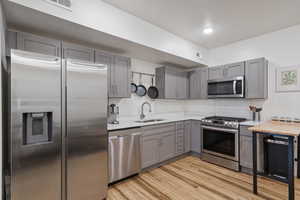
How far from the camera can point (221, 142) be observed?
10.1ft

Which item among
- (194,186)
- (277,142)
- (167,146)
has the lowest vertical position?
(194,186)

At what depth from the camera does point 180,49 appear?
3227mm

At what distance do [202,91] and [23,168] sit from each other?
144 inches

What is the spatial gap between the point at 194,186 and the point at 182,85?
247cm

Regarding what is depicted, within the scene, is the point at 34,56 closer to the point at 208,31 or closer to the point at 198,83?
the point at 208,31

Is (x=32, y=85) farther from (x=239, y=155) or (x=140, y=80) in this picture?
(x=239, y=155)

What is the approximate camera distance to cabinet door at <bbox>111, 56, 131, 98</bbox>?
2.71 meters

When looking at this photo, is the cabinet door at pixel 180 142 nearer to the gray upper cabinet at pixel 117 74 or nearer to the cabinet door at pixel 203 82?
the cabinet door at pixel 203 82

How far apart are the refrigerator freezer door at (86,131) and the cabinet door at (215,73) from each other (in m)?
2.71

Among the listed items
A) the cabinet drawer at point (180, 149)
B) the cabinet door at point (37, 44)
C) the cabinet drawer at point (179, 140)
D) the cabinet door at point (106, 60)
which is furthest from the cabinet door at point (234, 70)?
the cabinet door at point (37, 44)

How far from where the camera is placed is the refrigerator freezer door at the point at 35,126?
142 centimetres

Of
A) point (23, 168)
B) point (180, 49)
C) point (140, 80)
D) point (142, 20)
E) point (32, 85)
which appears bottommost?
point (23, 168)

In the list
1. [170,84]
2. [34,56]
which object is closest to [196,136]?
[170,84]

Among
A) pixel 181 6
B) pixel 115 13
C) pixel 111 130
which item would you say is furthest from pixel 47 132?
pixel 181 6
